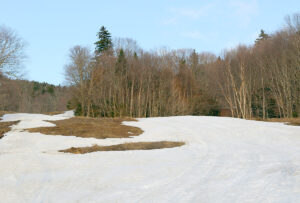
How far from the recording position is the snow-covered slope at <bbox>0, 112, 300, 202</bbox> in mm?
4648

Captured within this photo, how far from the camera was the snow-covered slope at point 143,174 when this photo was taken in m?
4.65

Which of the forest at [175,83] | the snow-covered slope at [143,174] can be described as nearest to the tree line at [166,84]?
the forest at [175,83]

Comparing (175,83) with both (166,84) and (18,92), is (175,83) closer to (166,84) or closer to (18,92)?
(166,84)

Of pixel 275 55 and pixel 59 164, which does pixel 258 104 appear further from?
pixel 59 164

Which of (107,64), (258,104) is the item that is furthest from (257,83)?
(107,64)

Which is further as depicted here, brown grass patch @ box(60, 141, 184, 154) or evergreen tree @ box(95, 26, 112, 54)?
evergreen tree @ box(95, 26, 112, 54)

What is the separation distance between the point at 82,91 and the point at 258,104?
28288 mm

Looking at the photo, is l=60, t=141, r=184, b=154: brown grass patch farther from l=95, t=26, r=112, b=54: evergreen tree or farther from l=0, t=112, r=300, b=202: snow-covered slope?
l=95, t=26, r=112, b=54: evergreen tree

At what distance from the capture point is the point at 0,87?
30031 mm

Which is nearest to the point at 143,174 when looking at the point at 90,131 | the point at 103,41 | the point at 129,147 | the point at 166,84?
the point at 129,147

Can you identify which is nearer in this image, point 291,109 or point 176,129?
point 176,129

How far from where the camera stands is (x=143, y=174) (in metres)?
6.34

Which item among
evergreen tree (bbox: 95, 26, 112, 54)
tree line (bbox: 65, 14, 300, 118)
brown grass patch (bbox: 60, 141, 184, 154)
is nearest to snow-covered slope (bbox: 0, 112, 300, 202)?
brown grass patch (bbox: 60, 141, 184, 154)

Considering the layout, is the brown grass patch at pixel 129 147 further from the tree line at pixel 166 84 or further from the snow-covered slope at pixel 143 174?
the tree line at pixel 166 84
